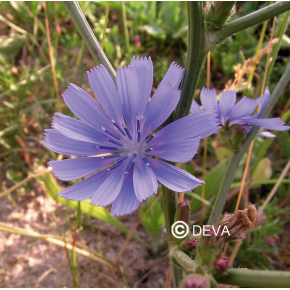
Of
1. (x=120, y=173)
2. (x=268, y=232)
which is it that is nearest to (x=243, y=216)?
(x=120, y=173)

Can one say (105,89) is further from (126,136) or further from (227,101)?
(227,101)

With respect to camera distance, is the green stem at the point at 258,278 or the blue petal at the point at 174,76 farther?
the blue petal at the point at 174,76

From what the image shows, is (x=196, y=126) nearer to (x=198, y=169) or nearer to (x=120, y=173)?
(x=120, y=173)

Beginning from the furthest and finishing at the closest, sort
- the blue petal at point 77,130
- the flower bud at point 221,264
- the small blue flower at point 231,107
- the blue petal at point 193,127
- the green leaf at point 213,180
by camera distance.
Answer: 1. the green leaf at point 213,180
2. the small blue flower at point 231,107
3. the blue petal at point 77,130
4. the blue petal at point 193,127
5. the flower bud at point 221,264

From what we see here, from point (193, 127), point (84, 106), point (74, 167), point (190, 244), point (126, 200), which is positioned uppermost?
point (84, 106)

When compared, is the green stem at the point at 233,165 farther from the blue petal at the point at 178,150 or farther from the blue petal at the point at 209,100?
the blue petal at the point at 178,150

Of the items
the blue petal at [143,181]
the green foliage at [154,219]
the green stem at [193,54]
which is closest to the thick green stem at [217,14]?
the green stem at [193,54]

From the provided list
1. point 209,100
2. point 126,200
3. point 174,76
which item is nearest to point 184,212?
point 126,200
